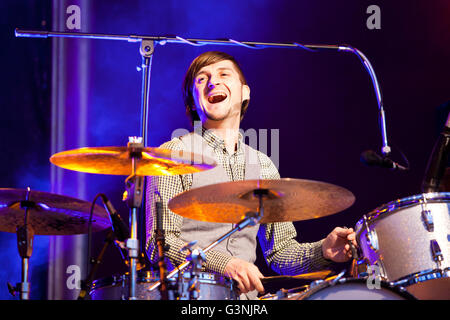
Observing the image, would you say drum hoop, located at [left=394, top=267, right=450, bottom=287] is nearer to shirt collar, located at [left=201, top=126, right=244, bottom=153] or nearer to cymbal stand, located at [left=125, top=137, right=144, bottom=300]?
cymbal stand, located at [left=125, top=137, right=144, bottom=300]

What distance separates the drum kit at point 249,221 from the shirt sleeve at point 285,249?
1.21 ft

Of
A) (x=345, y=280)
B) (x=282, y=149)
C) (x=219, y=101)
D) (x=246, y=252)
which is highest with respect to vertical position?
(x=219, y=101)

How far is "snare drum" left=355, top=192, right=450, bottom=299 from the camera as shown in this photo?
2344 mm

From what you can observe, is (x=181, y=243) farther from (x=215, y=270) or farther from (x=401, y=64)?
(x=401, y=64)

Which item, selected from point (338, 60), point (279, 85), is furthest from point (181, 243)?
point (338, 60)

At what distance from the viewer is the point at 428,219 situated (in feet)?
7.88

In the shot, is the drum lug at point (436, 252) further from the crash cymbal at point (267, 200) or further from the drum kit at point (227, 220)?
the crash cymbal at point (267, 200)

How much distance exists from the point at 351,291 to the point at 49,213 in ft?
4.43

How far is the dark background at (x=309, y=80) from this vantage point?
140 inches

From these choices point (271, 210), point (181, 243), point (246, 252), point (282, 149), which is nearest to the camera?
point (271, 210)

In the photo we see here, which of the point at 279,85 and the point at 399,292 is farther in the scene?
the point at 279,85

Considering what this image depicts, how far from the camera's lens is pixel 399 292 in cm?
197

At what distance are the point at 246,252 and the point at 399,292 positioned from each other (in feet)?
3.53
